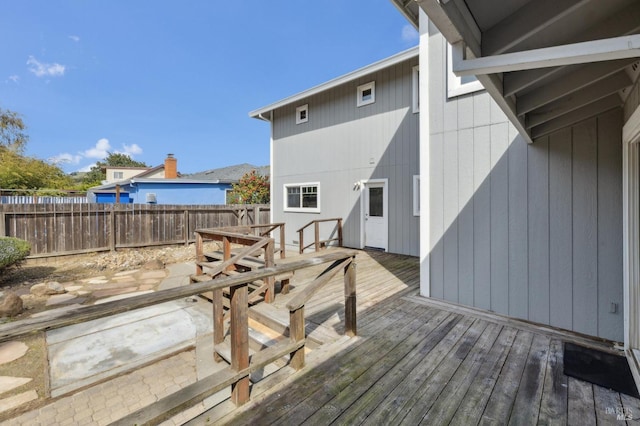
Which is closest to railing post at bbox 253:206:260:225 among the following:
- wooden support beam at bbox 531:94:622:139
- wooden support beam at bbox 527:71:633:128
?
wooden support beam at bbox 531:94:622:139

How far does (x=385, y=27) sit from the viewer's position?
10172mm

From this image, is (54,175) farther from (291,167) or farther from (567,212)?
(567,212)

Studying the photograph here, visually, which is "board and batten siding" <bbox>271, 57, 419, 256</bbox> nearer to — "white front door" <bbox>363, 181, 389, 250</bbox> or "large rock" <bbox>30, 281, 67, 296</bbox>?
"white front door" <bbox>363, 181, 389, 250</bbox>

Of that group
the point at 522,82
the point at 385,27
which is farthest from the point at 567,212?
the point at 385,27

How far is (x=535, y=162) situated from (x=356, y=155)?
220 inches

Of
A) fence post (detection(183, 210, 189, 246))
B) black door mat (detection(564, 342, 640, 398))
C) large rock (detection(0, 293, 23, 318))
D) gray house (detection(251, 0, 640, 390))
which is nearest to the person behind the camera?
gray house (detection(251, 0, 640, 390))

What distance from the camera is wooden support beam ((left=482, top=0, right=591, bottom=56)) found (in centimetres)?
140

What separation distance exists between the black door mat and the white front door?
16.9ft

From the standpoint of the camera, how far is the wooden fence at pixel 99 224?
7542 millimetres

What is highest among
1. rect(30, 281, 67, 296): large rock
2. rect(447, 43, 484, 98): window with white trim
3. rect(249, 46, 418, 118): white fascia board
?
rect(249, 46, 418, 118): white fascia board

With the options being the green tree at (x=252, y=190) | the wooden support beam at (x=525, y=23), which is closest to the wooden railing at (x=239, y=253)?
the wooden support beam at (x=525, y=23)

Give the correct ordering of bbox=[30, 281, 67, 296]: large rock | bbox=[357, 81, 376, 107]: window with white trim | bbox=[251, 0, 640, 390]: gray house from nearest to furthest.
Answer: bbox=[251, 0, 640, 390]: gray house → bbox=[30, 281, 67, 296]: large rock → bbox=[357, 81, 376, 107]: window with white trim

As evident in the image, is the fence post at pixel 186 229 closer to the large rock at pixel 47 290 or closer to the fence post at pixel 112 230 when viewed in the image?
the fence post at pixel 112 230

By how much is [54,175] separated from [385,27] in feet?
66.8
